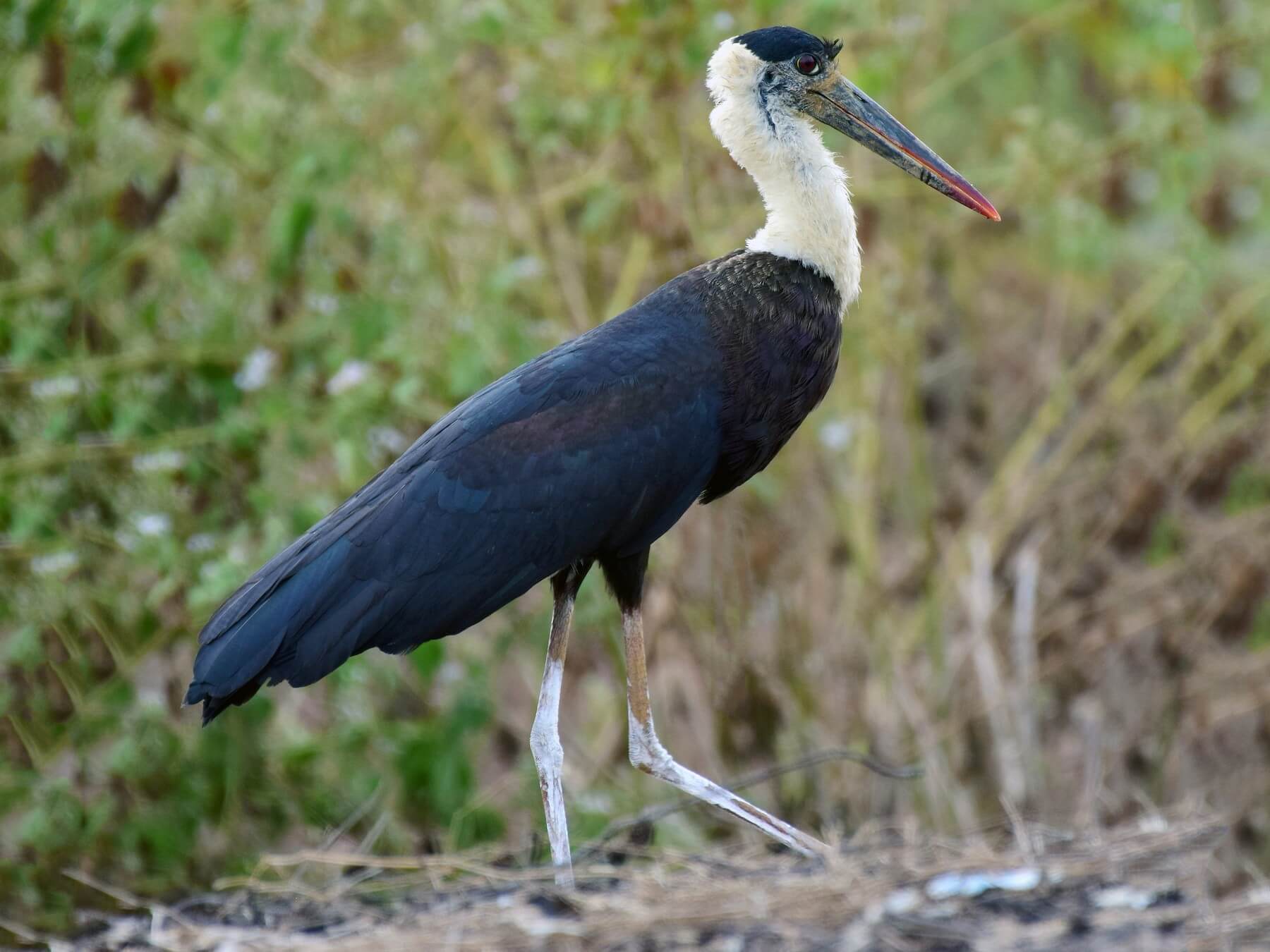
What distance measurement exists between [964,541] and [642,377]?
355 cm

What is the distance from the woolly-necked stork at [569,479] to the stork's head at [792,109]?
171 millimetres

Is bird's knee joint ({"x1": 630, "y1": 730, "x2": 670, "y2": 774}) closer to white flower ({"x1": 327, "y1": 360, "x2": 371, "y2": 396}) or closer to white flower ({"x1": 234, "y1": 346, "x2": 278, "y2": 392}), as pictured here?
white flower ({"x1": 327, "y1": 360, "x2": 371, "y2": 396})

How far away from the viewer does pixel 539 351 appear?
690cm

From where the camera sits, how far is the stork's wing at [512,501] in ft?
15.4

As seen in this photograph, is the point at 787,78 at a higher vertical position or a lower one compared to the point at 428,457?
higher

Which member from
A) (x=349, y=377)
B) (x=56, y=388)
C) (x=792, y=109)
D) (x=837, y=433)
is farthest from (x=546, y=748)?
(x=837, y=433)

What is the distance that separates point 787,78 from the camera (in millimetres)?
5281

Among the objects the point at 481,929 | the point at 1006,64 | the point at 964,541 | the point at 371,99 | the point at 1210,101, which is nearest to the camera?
the point at 481,929

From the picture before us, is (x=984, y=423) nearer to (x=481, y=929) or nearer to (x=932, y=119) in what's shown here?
(x=932, y=119)

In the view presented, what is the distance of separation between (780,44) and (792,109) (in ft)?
0.64

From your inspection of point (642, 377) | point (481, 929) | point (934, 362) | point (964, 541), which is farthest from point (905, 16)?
point (481, 929)

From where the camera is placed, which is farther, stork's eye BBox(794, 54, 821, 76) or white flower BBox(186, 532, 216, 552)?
white flower BBox(186, 532, 216, 552)

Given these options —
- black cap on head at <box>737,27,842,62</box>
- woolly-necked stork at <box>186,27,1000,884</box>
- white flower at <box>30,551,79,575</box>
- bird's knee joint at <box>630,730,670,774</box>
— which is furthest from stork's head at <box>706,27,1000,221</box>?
white flower at <box>30,551,79,575</box>

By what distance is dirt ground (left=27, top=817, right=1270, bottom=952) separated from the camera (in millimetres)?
3785
